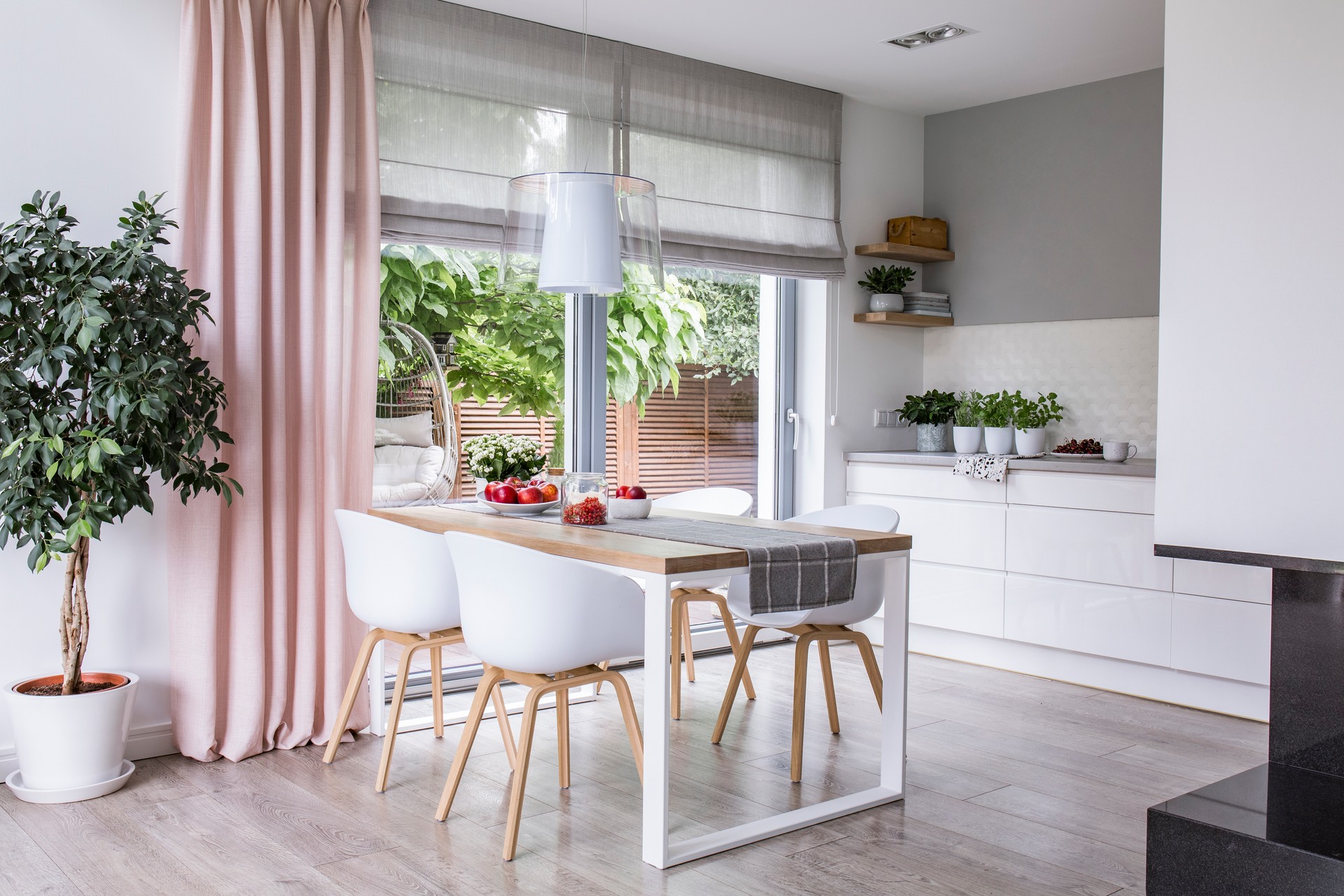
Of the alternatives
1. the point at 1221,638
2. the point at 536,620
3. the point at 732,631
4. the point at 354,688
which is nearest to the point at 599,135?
the point at 732,631

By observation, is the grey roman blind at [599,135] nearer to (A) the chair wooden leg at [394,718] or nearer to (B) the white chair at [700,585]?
(B) the white chair at [700,585]

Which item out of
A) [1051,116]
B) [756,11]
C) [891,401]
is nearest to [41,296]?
[756,11]

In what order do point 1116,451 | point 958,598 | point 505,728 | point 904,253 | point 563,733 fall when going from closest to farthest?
point 563,733 → point 505,728 → point 1116,451 → point 958,598 → point 904,253

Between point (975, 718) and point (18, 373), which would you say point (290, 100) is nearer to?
point (18, 373)

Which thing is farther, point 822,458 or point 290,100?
point 822,458

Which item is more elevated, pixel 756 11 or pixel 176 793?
pixel 756 11

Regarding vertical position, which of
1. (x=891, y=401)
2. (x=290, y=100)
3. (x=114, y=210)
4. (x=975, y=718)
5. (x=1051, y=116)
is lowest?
(x=975, y=718)

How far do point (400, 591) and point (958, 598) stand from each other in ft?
8.76

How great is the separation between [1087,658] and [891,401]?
5.42ft

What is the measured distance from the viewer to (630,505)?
3502mm

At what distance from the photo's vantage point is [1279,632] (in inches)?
105

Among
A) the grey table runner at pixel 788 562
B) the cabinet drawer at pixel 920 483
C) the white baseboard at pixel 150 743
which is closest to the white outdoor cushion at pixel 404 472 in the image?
the white baseboard at pixel 150 743

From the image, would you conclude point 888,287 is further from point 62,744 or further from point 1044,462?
point 62,744

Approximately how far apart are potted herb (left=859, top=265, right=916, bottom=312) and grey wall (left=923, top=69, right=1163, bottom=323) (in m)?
0.33
